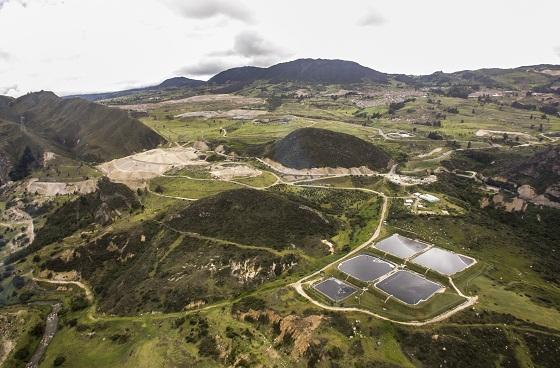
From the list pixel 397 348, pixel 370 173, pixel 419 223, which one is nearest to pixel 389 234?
pixel 419 223

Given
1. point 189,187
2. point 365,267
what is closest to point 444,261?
point 365,267

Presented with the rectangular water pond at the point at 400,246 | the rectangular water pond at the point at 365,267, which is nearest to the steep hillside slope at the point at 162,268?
Result: the rectangular water pond at the point at 365,267

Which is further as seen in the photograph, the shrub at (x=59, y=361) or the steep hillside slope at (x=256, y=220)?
the steep hillside slope at (x=256, y=220)

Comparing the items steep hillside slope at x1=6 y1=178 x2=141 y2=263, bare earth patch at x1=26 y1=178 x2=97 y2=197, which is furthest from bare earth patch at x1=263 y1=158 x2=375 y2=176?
bare earth patch at x1=26 y1=178 x2=97 y2=197

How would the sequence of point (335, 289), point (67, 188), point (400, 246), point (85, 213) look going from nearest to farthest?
point (335, 289) < point (400, 246) < point (85, 213) < point (67, 188)

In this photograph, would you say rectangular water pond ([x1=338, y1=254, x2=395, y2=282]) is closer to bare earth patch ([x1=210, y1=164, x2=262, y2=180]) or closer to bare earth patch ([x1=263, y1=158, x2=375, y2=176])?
bare earth patch ([x1=263, y1=158, x2=375, y2=176])

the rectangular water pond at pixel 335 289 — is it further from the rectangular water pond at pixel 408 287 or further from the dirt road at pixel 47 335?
the dirt road at pixel 47 335

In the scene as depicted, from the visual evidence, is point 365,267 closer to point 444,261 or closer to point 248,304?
point 444,261
